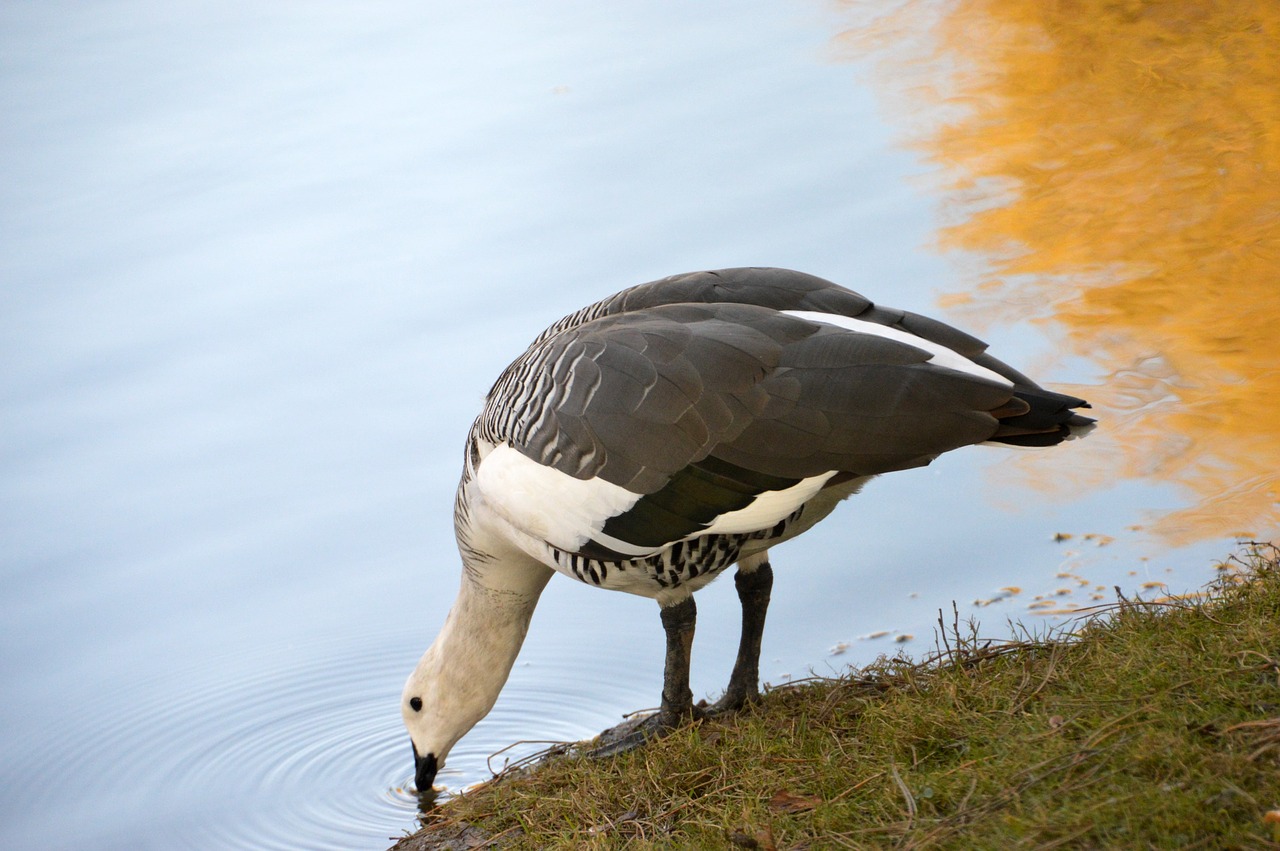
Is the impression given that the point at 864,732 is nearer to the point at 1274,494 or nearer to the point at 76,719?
the point at 1274,494

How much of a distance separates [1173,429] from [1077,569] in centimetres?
104

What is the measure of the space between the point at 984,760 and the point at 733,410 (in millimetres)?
996

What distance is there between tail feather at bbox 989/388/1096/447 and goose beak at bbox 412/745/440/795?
2.08 m

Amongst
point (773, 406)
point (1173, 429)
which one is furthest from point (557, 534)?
point (1173, 429)

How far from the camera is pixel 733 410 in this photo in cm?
305

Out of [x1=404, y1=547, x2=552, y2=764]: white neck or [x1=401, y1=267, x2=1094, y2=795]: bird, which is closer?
[x1=401, y1=267, x2=1094, y2=795]: bird

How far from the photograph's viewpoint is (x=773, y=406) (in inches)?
119

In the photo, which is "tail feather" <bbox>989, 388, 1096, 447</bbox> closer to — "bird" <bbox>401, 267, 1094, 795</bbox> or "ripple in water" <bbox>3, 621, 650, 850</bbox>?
"bird" <bbox>401, 267, 1094, 795</bbox>

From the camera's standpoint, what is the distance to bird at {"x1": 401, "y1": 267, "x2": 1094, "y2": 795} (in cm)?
298

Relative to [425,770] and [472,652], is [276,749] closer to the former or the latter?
[425,770]

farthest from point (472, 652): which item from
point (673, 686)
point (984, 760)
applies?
point (984, 760)

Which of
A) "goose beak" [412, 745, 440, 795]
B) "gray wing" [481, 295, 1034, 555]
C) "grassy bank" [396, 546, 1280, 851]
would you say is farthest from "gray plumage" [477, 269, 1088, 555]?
"goose beak" [412, 745, 440, 795]

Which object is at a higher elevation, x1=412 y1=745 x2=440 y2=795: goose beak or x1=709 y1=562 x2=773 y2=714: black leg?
Answer: x1=709 y1=562 x2=773 y2=714: black leg

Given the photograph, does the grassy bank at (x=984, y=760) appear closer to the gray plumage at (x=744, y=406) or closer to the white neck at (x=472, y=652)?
the white neck at (x=472, y=652)
